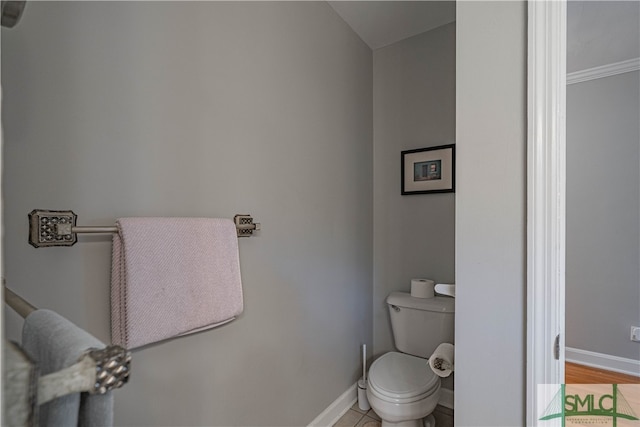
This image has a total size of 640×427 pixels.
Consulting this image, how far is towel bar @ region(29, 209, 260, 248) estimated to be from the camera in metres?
0.73

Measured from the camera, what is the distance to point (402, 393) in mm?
1462

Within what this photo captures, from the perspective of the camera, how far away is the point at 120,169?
89 cm

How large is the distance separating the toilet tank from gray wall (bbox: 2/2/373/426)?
27cm

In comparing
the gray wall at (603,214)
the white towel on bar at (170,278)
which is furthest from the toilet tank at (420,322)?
the gray wall at (603,214)

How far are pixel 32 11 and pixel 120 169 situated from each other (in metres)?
0.42

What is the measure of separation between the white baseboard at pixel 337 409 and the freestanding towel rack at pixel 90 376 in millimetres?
1585

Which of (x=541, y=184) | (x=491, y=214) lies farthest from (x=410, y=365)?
(x=541, y=184)

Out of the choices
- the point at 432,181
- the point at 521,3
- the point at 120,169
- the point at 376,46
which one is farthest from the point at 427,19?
the point at 120,169

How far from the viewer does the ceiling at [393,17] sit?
5.80ft

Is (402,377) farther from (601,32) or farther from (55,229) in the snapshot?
(601,32)

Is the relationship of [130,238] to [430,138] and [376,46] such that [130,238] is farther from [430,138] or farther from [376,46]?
[376,46]

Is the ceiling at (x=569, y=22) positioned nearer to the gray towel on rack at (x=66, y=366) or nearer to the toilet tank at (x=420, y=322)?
the toilet tank at (x=420, y=322)

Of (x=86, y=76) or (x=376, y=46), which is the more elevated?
(x=376, y=46)

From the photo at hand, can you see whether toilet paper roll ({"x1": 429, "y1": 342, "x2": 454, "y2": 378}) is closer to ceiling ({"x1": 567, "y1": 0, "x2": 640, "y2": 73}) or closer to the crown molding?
ceiling ({"x1": 567, "y1": 0, "x2": 640, "y2": 73})
